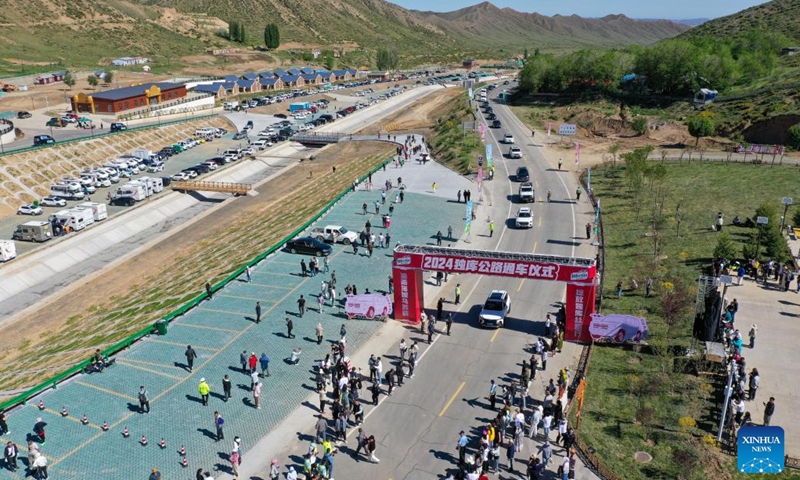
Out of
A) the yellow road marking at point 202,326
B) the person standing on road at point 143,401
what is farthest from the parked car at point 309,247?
the person standing on road at point 143,401

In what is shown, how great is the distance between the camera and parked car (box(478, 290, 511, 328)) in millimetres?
35500

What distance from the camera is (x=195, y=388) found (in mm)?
29453

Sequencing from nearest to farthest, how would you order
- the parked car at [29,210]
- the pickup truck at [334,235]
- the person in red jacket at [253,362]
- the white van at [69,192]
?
the person in red jacket at [253,362] < the pickup truck at [334,235] < the parked car at [29,210] < the white van at [69,192]

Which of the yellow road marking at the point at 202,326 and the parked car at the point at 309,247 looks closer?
the yellow road marking at the point at 202,326

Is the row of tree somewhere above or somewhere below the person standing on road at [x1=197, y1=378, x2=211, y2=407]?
above

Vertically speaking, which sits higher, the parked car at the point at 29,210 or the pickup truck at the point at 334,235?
the pickup truck at the point at 334,235

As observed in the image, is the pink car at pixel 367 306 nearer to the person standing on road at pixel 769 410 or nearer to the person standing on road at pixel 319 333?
the person standing on road at pixel 319 333

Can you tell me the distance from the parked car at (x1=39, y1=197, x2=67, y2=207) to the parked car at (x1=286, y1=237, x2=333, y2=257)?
37.9 m

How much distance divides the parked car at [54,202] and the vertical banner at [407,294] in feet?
166

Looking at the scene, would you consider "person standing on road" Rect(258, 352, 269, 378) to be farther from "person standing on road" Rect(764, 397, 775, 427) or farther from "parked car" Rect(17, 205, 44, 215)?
"parked car" Rect(17, 205, 44, 215)

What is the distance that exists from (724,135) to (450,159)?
39.2 meters

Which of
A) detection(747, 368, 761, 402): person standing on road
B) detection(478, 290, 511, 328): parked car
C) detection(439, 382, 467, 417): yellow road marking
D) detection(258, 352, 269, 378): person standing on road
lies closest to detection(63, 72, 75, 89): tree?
detection(258, 352, 269, 378): person standing on road

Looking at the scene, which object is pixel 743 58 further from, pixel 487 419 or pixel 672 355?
pixel 487 419

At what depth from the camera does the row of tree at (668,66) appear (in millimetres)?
107062
